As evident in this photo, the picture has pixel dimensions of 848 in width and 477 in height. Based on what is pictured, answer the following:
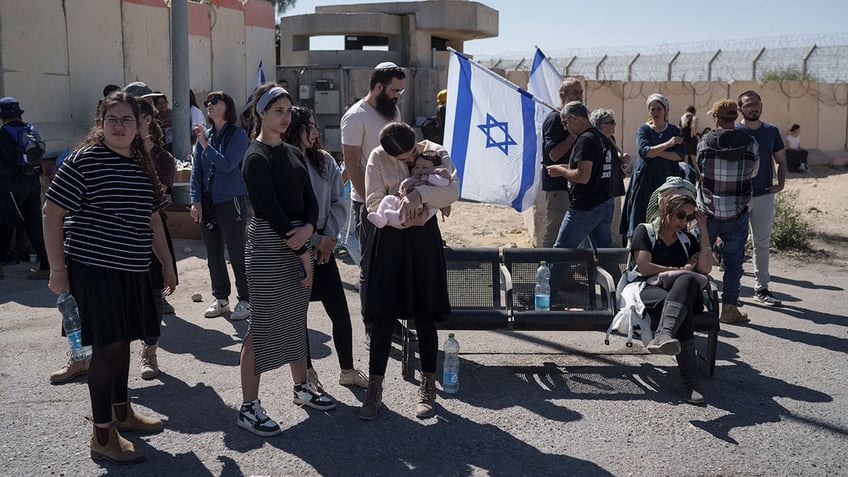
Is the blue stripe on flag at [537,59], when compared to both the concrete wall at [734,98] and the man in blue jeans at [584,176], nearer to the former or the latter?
the man in blue jeans at [584,176]

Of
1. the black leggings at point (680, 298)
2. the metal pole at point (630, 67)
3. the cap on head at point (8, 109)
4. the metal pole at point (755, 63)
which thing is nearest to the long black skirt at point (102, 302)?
the black leggings at point (680, 298)

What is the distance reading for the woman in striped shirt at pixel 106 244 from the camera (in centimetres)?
395

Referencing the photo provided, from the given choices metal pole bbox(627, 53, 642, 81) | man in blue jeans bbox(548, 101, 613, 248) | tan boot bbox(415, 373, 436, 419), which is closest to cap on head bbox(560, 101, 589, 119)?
man in blue jeans bbox(548, 101, 613, 248)

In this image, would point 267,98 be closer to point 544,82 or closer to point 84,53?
point 544,82

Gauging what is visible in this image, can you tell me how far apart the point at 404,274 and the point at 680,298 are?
1746mm

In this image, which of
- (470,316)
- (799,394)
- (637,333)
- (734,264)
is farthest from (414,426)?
(734,264)

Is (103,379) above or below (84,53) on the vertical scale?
below

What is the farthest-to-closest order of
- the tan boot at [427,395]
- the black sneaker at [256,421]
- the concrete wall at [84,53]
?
the concrete wall at [84,53], the tan boot at [427,395], the black sneaker at [256,421]

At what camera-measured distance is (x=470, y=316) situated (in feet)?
18.1

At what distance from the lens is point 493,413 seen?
4.85 m

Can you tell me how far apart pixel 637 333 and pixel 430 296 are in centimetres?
146

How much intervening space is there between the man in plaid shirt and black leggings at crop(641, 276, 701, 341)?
68.8 inches

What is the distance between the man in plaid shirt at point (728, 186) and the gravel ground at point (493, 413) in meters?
0.44

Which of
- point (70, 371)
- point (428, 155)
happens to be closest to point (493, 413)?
point (428, 155)
